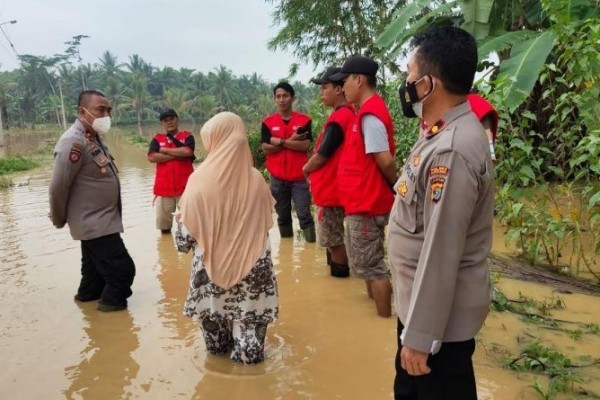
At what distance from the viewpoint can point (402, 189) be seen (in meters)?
1.85

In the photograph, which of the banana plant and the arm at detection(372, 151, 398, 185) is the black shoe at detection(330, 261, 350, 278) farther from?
the banana plant

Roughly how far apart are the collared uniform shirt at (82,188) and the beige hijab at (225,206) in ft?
4.53

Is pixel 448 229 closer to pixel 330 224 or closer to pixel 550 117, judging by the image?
pixel 330 224

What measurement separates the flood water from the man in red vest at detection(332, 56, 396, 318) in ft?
1.48

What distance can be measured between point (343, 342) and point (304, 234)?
2.83m

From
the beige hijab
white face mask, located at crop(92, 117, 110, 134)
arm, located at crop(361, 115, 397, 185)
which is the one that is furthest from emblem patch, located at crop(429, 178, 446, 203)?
white face mask, located at crop(92, 117, 110, 134)

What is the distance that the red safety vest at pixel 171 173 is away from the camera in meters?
6.40

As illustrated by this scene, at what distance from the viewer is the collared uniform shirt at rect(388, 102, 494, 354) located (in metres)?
1.61

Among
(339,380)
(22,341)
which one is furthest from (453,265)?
(22,341)

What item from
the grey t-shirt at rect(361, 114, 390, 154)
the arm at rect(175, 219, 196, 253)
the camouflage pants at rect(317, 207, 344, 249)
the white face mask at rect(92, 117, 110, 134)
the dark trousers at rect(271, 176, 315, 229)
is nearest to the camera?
the arm at rect(175, 219, 196, 253)

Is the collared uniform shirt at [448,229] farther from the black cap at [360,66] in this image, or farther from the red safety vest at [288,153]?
the red safety vest at [288,153]

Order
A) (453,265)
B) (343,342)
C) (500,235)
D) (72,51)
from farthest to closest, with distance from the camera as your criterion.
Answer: (72,51), (500,235), (343,342), (453,265)

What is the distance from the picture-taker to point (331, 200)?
4.65 metres

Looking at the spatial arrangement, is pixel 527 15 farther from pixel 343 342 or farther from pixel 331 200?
pixel 343 342
